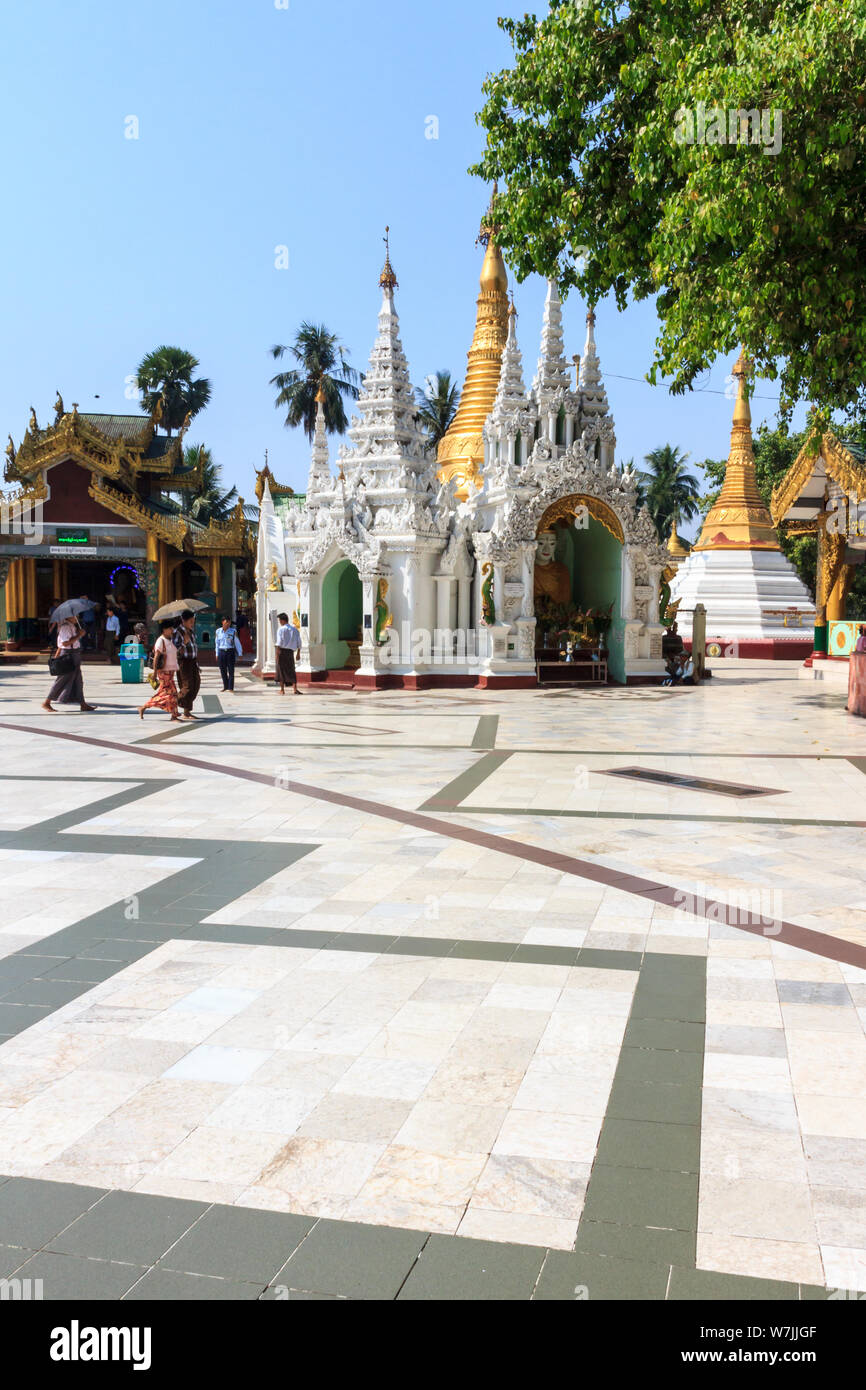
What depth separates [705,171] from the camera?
10.3m

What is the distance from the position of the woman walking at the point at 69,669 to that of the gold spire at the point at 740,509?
25183mm

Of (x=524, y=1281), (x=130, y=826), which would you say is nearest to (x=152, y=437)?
(x=130, y=826)

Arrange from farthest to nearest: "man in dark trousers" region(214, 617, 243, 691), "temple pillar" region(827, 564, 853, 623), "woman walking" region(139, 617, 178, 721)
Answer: "temple pillar" region(827, 564, 853, 623)
"man in dark trousers" region(214, 617, 243, 691)
"woman walking" region(139, 617, 178, 721)

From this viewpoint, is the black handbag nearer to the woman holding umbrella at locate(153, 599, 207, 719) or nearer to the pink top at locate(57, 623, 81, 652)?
the pink top at locate(57, 623, 81, 652)

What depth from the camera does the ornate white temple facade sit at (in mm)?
23141

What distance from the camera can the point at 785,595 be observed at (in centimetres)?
3547

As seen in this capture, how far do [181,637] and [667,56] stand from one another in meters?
10.9

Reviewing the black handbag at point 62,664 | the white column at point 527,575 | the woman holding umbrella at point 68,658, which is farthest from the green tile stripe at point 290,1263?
the white column at point 527,575

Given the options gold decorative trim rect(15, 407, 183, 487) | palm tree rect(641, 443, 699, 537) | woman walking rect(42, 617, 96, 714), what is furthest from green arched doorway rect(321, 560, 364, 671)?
palm tree rect(641, 443, 699, 537)

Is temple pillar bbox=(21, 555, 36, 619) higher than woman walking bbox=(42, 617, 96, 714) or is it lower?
higher

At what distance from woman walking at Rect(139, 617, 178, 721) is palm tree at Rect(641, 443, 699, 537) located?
47.3 metres

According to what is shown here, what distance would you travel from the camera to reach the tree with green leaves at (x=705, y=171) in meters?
10.1

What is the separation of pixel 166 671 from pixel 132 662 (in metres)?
7.64

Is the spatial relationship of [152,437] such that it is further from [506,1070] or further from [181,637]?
[506,1070]
